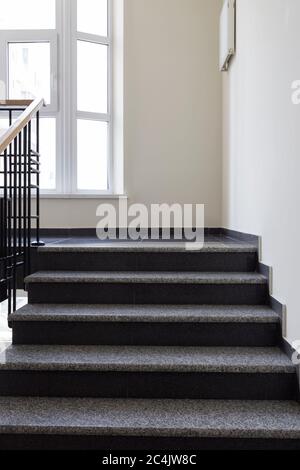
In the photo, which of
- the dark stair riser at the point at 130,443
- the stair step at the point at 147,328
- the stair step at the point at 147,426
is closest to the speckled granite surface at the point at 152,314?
Answer: the stair step at the point at 147,328

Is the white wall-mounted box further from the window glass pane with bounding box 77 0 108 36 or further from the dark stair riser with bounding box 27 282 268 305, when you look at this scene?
the dark stair riser with bounding box 27 282 268 305

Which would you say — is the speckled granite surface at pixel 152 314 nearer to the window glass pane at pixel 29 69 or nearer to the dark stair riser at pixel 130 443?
the dark stair riser at pixel 130 443

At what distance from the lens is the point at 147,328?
8.02 feet

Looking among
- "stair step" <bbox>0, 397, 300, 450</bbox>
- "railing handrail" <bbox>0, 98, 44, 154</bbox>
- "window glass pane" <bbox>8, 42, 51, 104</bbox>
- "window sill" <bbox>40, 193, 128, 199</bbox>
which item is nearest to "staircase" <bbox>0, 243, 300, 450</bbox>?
"stair step" <bbox>0, 397, 300, 450</bbox>

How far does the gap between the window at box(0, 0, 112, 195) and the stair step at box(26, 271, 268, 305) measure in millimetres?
2032

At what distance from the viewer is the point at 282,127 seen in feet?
7.59

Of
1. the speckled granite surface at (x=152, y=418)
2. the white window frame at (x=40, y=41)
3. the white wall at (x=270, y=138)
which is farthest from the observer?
the white window frame at (x=40, y=41)

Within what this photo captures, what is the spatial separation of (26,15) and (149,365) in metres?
3.99

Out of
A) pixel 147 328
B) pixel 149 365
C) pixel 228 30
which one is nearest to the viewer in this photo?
pixel 149 365

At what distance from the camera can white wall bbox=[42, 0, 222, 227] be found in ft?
14.6

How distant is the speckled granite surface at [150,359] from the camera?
2.16 m

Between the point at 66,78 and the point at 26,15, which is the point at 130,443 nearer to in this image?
the point at 66,78

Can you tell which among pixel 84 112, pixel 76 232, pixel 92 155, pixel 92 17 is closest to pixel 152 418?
pixel 76 232

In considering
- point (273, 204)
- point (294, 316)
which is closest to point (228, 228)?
point (273, 204)
